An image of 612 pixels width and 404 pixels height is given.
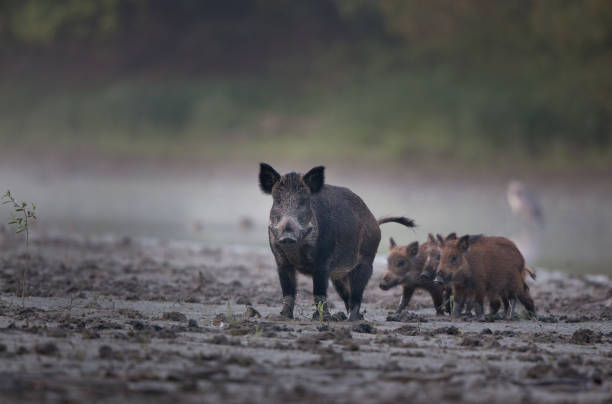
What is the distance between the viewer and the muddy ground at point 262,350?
5.31 m

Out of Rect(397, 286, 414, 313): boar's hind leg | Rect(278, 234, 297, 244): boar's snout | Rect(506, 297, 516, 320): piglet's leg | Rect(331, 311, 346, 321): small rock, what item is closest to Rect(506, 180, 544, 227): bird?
Rect(397, 286, 414, 313): boar's hind leg

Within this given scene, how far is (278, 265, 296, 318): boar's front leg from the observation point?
852cm

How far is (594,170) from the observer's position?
31438 millimetres

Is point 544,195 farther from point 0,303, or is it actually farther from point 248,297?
point 0,303

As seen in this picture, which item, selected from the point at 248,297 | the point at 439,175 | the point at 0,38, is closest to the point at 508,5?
the point at 439,175

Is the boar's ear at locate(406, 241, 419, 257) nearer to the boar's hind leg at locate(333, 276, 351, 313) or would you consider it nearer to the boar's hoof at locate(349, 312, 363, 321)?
the boar's hind leg at locate(333, 276, 351, 313)

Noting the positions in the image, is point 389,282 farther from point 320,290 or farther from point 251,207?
point 251,207

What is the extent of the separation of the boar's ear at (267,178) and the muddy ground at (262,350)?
3.66ft

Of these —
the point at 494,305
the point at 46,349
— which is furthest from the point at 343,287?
the point at 46,349

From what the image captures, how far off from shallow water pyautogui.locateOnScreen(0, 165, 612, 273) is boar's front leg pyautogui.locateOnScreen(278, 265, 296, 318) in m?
7.34

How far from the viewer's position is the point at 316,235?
8625mm

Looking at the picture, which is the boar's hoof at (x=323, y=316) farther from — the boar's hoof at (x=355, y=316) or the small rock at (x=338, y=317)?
the boar's hoof at (x=355, y=316)

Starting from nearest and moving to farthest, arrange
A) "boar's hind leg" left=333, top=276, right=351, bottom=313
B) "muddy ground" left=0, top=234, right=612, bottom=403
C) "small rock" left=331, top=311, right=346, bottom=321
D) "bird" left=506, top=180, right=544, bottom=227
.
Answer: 1. "muddy ground" left=0, top=234, right=612, bottom=403
2. "small rock" left=331, top=311, right=346, bottom=321
3. "boar's hind leg" left=333, top=276, right=351, bottom=313
4. "bird" left=506, top=180, right=544, bottom=227

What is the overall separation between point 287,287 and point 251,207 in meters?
21.0
